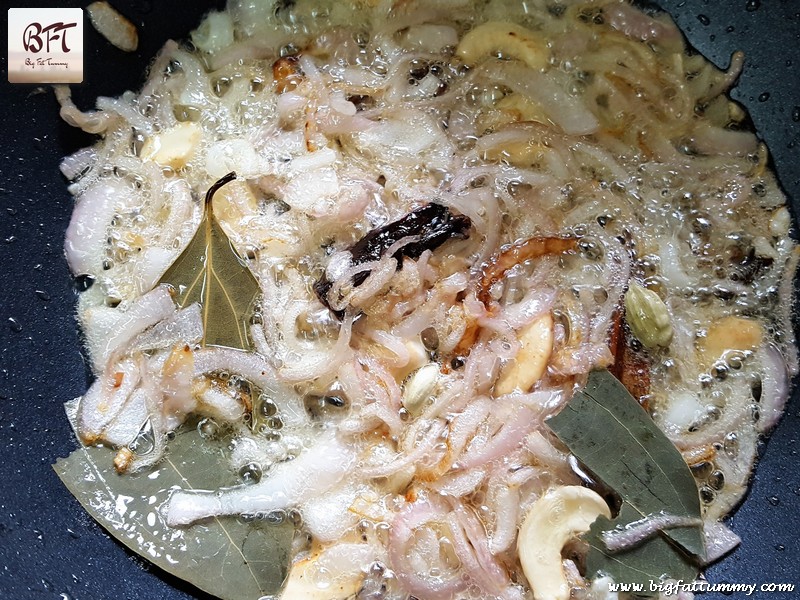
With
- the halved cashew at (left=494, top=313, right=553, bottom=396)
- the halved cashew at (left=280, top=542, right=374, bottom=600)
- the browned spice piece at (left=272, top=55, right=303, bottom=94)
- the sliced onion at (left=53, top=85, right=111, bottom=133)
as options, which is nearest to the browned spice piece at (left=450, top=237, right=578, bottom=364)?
the halved cashew at (left=494, top=313, right=553, bottom=396)

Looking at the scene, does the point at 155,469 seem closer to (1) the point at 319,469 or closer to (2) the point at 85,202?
(1) the point at 319,469

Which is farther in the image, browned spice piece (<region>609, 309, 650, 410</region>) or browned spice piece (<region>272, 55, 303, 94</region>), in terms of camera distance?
browned spice piece (<region>272, 55, 303, 94</region>)

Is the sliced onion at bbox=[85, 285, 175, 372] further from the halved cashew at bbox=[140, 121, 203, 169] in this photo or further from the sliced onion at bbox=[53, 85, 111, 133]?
the sliced onion at bbox=[53, 85, 111, 133]

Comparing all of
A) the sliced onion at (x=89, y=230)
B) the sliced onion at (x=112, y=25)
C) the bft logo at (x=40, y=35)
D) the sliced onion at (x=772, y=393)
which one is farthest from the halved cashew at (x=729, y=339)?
the bft logo at (x=40, y=35)

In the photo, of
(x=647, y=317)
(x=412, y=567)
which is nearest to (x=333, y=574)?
(x=412, y=567)

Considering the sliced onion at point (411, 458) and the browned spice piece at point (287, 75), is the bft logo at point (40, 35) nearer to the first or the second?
the browned spice piece at point (287, 75)

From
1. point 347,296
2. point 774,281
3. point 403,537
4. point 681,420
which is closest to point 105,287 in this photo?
point 347,296
